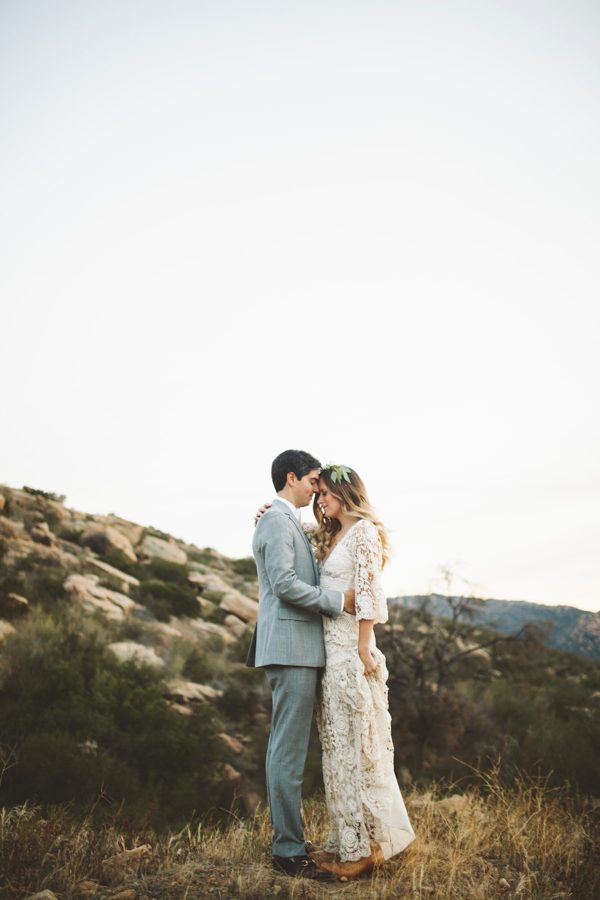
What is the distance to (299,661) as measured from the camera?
12.2 feet

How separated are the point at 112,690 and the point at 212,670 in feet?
9.93

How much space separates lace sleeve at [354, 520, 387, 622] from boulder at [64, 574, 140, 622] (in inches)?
353

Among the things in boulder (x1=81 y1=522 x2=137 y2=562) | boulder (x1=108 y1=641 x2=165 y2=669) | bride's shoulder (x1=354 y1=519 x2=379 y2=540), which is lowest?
boulder (x1=108 y1=641 x2=165 y2=669)

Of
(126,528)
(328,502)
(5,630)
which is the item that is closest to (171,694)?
(5,630)

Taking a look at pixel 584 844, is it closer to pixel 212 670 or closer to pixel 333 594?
pixel 333 594

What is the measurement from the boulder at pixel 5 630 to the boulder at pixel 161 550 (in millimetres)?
8435

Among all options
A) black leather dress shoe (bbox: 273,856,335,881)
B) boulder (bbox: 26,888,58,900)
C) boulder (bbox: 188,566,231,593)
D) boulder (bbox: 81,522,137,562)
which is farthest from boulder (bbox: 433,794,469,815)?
boulder (bbox: 81,522,137,562)

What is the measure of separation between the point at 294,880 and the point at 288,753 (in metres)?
0.62

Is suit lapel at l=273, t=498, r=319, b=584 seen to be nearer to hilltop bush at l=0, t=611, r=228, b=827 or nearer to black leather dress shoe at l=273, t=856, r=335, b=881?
black leather dress shoe at l=273, t=856, r=335, b=881

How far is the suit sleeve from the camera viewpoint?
3.67 m

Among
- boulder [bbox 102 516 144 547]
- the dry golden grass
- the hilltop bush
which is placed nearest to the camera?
the dry golden grass

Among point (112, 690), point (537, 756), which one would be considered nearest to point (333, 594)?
point (112, 690)

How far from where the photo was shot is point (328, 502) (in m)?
4.17

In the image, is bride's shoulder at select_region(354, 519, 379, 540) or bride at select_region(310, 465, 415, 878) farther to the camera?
bride's shoulder at select_region(354, 519, 379, 540)
